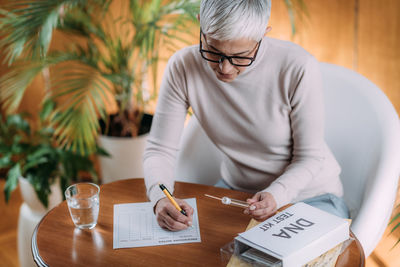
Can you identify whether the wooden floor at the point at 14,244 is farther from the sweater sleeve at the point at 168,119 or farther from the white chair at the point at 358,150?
the sweater sleeve at the point at 168,119

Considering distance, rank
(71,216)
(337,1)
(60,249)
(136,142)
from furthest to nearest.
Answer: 1. (136,142)
2. (337,1)
3. (71,216)
4. (60,249)

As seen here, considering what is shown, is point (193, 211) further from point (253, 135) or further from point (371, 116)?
point (371, 116)

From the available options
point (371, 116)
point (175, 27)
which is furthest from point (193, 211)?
point (175, 27)

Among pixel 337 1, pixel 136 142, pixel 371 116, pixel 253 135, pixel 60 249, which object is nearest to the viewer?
pixel 60 249

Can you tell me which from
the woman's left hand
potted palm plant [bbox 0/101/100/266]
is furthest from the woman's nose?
potted palm plant [bbox 0/101/100/266]

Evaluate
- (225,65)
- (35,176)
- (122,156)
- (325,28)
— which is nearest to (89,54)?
(122,156)

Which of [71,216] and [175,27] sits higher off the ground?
[175,27]

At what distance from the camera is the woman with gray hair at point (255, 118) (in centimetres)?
111

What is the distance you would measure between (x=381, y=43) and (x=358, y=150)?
2.87ft

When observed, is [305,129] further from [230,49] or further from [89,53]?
[89,53]

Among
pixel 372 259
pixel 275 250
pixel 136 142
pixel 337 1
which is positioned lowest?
pixel 372 259

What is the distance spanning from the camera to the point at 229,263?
0.90 m

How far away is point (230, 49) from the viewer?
1.06m

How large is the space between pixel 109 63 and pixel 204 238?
1.40 metres
